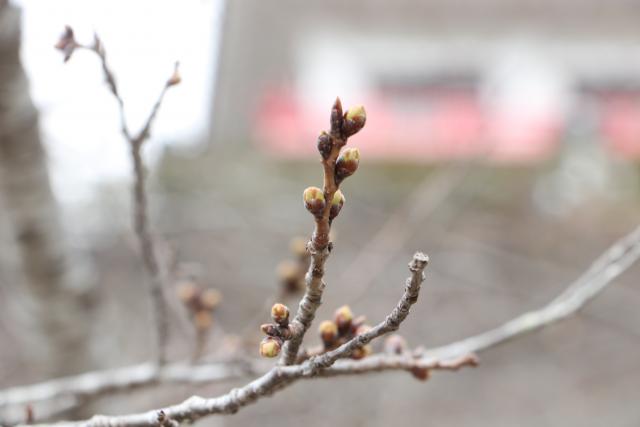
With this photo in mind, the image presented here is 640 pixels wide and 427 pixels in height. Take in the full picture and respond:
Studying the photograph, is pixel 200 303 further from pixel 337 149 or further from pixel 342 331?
pixel 337 149

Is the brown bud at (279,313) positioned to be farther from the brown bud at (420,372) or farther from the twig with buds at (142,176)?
the twig with buds at (142,176)

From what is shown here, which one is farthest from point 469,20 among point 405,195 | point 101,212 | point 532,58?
point 101,212

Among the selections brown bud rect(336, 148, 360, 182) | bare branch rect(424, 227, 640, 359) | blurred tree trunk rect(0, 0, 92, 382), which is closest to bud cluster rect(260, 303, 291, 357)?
brown bud rect(336, 148, 360, 182)

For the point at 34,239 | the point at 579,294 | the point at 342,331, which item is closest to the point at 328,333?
the point at 342,331

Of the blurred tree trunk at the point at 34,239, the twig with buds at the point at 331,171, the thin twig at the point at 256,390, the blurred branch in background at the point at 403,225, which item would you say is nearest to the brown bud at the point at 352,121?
the twig with buds at the point at 331,171

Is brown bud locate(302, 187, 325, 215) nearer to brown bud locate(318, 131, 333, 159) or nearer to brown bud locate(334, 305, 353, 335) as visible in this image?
brown bud locate(318, 131, 333, 159)

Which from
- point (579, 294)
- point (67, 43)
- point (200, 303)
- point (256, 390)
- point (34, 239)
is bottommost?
point (256, 390)

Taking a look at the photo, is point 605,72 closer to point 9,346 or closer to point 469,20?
point 469,20

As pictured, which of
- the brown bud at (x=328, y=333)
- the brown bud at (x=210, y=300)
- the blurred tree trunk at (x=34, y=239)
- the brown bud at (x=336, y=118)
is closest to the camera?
the brown bud at (x=336, y=118)
